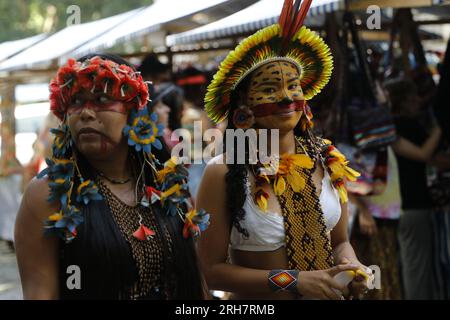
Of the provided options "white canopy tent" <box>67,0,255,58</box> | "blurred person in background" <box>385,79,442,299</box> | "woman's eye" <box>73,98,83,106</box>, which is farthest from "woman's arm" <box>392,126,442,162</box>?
"woman's eye" <box>73,98,83,106</box>

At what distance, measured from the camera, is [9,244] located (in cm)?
1070

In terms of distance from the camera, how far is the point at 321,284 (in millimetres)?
2898

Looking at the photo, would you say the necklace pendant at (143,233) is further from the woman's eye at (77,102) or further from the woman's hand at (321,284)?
the woman's hand at (321,284)

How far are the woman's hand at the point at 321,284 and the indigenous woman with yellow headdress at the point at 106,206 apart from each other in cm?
43

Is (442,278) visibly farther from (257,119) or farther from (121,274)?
(121,274)

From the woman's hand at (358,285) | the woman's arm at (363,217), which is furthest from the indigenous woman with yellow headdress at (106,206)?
the woman's arm at (363,217)

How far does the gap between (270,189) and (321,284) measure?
452 millimetres

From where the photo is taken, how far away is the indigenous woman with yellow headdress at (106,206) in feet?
8.22

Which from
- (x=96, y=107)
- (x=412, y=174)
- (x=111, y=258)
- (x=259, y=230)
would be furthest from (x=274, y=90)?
(x=412, y=174)

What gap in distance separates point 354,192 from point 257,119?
232 cm

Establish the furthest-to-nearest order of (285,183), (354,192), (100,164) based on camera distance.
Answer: (354,192) < (285,183) < (100,164)

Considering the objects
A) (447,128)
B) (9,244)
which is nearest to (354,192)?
(447,128)

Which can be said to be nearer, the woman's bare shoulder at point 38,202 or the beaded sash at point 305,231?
the woman's bare shoulder at point 38,202

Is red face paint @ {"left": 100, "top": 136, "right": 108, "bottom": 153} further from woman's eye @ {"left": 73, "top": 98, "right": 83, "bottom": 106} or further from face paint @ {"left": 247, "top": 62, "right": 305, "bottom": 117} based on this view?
face paint @ {"left": 247, "top": 62, "right": 305, "bottom": 117}
